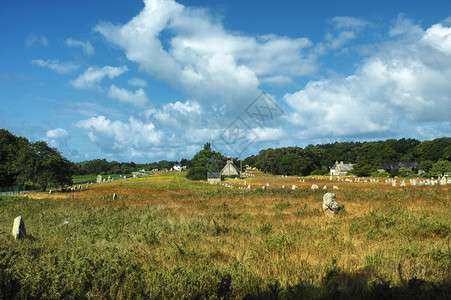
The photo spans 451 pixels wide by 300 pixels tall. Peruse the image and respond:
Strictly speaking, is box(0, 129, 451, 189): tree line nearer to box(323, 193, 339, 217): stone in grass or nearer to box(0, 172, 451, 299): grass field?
box(0, 172, 451, 299): grass field

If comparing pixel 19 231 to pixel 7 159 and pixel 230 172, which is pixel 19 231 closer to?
pixel 7 159

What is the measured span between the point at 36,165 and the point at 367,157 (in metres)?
96.5

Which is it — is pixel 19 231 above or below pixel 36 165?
below

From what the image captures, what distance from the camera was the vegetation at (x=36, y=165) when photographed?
4647cm

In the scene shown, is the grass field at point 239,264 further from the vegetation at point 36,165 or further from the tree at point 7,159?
the tree at point 7,159

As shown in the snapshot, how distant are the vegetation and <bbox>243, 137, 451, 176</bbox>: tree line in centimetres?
8019

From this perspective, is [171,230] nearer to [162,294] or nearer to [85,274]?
[85,274]

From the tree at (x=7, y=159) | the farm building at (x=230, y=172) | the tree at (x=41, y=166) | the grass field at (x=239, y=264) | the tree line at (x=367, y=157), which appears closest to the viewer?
the grass field at (x=239, y=264)

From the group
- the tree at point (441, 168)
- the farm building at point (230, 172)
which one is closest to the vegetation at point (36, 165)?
the farm building at point (230, 172)

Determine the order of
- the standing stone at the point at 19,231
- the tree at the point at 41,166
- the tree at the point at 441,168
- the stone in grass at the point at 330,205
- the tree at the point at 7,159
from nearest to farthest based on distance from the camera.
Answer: the standing stone at the point at 19,231, the stone in grass at the point at 330,205, the tree at the point at 41,166, the tree at the point at 7,159, the tree at the point at 441,168

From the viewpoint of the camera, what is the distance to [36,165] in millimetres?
46344

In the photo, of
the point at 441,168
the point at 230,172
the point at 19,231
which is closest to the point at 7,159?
the point at 19,231

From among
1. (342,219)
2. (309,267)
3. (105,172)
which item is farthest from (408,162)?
(105,172)

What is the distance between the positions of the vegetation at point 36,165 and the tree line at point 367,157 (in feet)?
263
